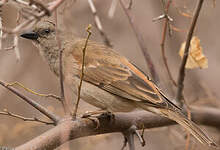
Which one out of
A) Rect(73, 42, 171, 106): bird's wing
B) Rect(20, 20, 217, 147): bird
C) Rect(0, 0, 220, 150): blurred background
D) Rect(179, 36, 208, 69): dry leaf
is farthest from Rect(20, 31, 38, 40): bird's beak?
Rect(179, 36, 208, 69): dry leaf

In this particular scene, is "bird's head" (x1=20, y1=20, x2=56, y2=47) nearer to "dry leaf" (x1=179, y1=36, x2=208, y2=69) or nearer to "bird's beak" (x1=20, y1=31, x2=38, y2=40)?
"bird's beak" (x1=20, y1=31, x2=38, y2=40)

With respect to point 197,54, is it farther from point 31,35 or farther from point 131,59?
point 131,59

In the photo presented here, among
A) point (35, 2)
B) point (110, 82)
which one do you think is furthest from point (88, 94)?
point (35, 2)

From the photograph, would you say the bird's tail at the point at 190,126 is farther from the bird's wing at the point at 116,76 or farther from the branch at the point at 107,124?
the branch at the point at 107,124

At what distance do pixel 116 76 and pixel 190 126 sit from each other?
3.27 feet

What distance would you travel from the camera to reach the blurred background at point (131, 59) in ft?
17.5

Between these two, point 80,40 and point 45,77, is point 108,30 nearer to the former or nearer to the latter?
point 45,77

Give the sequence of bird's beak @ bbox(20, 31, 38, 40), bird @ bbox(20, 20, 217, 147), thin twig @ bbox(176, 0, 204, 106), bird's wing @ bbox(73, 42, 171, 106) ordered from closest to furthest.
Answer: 1. thin twig @ bbox(176, 0, 204, 106)
2. bird @ bbox(20, 20, 217, 147)
3. bird's wing @ bbox(73, 42, 171, 106)
4. bird's beak @ bbox(20, 31, 38, 40)

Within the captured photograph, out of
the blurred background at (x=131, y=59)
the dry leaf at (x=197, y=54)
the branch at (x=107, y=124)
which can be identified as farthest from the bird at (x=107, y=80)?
the dry leaf at (x=197, y=54)

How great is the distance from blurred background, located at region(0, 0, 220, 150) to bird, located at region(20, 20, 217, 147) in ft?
1.16

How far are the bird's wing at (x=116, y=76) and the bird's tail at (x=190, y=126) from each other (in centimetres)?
13

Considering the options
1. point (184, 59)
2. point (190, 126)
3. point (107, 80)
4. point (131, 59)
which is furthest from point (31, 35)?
point (131, 59)

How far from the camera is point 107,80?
4301 millimetres

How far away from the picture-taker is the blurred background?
5328mm
